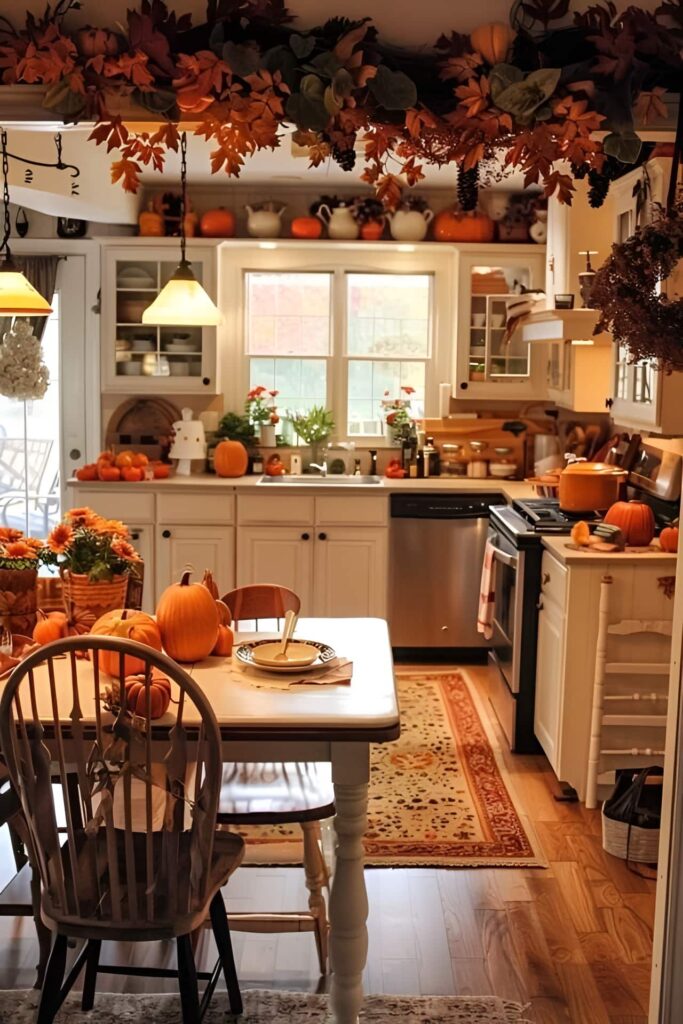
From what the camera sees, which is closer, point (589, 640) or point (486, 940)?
point (486, 940)

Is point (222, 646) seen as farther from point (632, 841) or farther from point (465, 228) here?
point (465, 228)

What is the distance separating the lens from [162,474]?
19.7 feet

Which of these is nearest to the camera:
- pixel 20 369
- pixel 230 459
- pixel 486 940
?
pixel 486 940

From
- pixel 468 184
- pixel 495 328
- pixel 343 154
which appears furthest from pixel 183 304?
pixel 495 328

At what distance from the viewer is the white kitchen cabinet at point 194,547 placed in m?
5.89

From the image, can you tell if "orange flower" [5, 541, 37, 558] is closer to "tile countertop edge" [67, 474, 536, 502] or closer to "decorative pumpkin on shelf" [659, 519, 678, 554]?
"decorative pumpkin on shelf" [659, 519, 678, 554]

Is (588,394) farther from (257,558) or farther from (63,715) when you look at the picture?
(63,715)

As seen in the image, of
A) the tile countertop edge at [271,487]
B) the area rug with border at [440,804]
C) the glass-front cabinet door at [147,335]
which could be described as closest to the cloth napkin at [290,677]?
the area rug with border at [440,804]

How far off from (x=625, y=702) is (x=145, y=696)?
7.62 ft

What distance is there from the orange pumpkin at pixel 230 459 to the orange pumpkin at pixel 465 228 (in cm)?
167

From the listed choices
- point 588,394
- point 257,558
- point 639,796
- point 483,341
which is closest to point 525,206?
point 483,341

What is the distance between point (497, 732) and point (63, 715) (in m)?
2.88

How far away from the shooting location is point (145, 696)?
7.14 feet

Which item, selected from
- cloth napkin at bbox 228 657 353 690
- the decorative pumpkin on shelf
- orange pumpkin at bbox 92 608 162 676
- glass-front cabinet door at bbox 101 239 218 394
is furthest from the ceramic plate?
glass-front cabinet door at bbox 101 239 218 394
